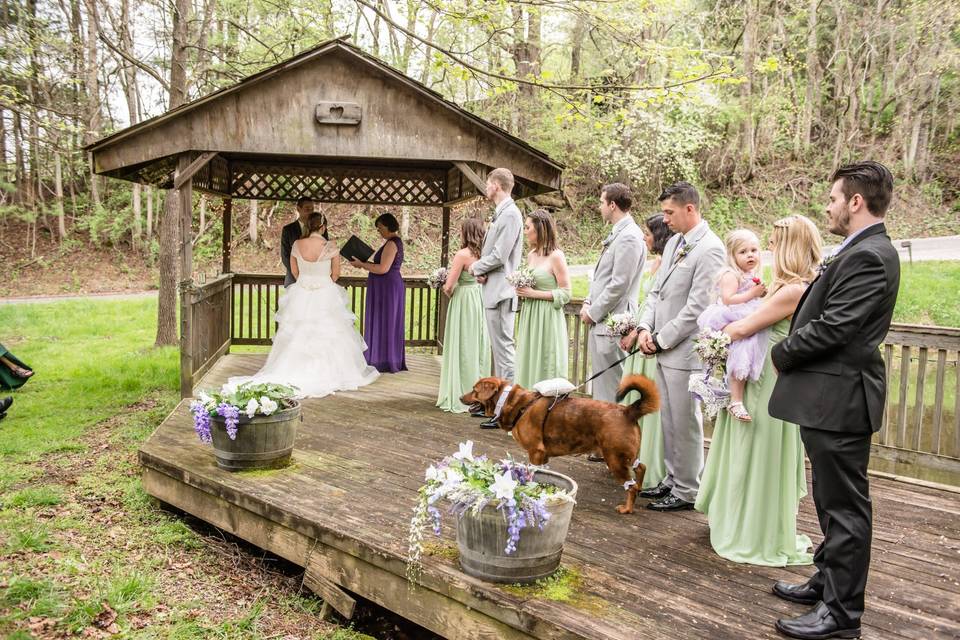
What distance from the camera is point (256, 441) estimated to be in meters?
5.11

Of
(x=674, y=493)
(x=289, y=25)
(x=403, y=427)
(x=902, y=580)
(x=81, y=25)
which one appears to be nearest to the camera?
(x=902, y=580)

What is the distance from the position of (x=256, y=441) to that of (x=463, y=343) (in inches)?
103

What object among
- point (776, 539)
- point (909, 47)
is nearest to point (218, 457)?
point (776, 539)

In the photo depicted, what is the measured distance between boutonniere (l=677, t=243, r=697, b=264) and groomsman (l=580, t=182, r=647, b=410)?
2.16 feet

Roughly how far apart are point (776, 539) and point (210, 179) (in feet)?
25.9

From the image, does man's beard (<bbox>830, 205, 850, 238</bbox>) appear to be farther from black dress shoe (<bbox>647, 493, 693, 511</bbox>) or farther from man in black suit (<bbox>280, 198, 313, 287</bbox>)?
man in black suit (<bbox>280, 198, 313, 287</bbox>)

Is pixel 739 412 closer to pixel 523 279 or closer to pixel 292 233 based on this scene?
pixel 523 279

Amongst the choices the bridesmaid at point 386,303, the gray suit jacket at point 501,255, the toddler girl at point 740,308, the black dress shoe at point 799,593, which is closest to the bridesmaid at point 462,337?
the gray suit jacket at point 501,255

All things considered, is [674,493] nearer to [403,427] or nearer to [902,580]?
[902,580]

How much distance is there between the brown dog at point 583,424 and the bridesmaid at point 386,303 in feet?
14.1

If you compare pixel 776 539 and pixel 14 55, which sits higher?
pixel 14 55

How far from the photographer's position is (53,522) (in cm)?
517

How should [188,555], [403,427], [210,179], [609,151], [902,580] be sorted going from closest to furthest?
[902,580] < [188,555] < [403,427] < [210,179] < [609,151]

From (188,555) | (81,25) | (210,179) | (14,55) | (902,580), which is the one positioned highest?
(81,25)
